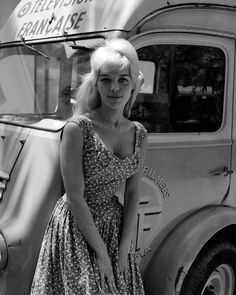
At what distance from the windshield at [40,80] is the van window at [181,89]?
0.40 metres

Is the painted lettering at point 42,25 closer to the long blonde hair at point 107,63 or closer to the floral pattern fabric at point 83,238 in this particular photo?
the long blonde hair at point 107,63

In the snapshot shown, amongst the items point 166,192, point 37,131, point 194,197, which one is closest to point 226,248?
point 194,197

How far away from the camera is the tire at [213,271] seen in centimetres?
289

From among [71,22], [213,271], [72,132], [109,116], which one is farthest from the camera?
[213,271]

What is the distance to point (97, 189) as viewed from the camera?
2105 mm

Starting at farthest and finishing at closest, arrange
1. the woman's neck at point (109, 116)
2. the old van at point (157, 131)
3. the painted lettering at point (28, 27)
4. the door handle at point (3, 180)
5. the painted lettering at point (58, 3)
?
the painted lettering at point (28, 27) → the painted lettering at point (58, 3) → the door handle at point (3, 180) → the old van at point (157, 131) → the woman's neck at point (109, 116)

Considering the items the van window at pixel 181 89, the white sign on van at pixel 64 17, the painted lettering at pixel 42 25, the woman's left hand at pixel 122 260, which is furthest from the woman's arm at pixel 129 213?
the painted lettering at pixel 42 25

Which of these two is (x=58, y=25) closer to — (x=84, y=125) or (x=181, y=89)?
(x=181, y=89)

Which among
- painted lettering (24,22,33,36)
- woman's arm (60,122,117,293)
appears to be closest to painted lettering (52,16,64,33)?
painted lettering (24,22,33,36)

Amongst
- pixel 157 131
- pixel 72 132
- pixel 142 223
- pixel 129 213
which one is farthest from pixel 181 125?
pixel 72 132

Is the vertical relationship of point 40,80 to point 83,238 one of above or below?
above

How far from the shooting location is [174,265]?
2701 millimetres

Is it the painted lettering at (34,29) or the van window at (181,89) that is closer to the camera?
the van window at (181,89)

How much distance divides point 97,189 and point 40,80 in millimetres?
1341
